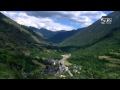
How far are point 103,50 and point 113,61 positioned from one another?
997 inches

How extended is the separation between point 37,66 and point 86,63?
25.0 m

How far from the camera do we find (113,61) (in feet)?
327
